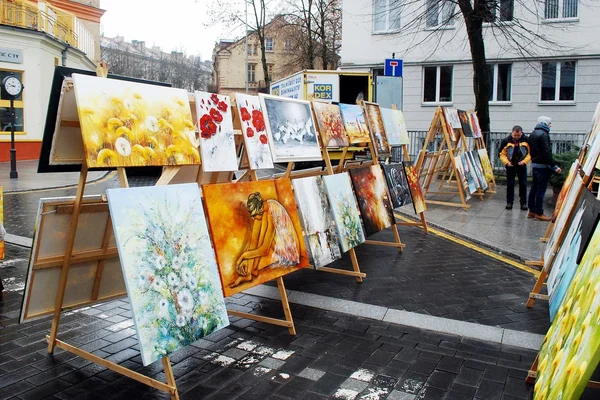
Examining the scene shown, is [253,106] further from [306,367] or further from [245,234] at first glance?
[306,367]

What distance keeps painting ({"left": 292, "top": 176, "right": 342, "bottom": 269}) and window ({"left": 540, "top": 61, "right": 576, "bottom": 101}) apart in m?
21.9

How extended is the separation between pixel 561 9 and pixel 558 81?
312cm

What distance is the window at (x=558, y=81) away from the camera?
2338 centimetres

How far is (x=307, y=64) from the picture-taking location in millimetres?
40562

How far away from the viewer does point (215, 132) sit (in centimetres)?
404

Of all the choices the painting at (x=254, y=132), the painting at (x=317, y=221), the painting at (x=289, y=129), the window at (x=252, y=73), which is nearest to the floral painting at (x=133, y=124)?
the painting at (x=254, y=132)

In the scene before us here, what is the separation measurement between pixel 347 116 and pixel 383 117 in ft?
4.13

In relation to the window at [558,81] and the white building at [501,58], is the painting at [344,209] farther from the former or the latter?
the window at [558,81]

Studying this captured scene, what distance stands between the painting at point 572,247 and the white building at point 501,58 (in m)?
18.9

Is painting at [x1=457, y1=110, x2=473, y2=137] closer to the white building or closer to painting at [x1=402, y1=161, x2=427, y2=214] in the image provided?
painting at [x1=402, y1=161, x2=427, y2=214]

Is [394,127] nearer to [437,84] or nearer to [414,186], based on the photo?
[414,186]

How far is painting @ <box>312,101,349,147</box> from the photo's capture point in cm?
567

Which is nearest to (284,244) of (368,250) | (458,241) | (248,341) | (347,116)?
(248,341)

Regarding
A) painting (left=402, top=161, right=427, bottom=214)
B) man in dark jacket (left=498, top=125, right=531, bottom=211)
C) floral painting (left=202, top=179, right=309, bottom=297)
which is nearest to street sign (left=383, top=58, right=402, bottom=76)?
man in dark jacket (left=498, top=125, right=531, bottom=211)
